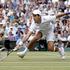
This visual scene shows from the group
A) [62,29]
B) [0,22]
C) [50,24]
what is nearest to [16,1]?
[0,22]

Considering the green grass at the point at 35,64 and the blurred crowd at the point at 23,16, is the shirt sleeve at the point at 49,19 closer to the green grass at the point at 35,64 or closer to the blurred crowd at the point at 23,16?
the green grass at the point at 35,64

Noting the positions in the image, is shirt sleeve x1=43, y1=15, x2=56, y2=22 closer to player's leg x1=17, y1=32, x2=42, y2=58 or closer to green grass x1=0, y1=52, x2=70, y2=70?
player's leg x1=17, y1=32, x2=42, y2=58

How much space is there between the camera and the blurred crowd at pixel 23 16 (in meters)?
16.8

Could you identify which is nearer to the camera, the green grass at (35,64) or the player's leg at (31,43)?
the green grass at (35,64)

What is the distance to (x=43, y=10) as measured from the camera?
18.2m

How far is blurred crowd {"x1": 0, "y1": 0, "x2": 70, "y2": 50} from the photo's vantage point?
55.2 ft

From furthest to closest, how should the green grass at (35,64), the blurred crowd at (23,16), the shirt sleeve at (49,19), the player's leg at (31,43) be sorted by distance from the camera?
the blurred crowd at (23,16) < the shirt sleeve at (49,19) < the player's leg at (31,43) < the green grass at (35,64)

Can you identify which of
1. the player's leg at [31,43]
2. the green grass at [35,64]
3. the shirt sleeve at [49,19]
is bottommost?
the green grass at [35,64]

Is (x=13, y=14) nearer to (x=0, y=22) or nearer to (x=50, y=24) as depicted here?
(x=0, y=22)

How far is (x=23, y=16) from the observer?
18422 millimetres

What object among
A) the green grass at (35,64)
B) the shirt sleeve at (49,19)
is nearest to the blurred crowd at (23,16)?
the shirt sleeve at (49,19)

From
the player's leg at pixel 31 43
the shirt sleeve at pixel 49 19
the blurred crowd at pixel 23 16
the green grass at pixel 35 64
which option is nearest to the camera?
the green grass at pixel 35 64

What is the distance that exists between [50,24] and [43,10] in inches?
294

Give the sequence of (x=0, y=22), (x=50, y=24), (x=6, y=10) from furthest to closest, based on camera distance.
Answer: (x=6, y=10), (x=0, y=22), (x=50, y=24)
